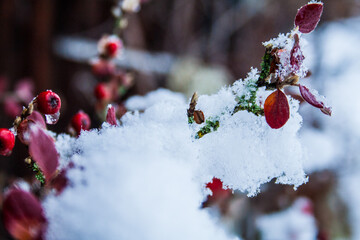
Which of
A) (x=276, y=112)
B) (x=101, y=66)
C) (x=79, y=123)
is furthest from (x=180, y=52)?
(x=276, y=112)

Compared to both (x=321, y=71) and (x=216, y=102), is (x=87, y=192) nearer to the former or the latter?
(x=216, y=102)

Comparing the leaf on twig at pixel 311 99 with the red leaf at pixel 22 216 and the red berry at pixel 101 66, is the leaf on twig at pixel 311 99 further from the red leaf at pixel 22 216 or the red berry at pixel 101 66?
the red berry at pixel 101 66

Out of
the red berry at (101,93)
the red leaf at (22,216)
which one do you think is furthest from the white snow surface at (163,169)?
the red berry at (101,93)

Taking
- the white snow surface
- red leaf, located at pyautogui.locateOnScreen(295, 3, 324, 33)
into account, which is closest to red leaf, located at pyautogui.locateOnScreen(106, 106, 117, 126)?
the white snow surface

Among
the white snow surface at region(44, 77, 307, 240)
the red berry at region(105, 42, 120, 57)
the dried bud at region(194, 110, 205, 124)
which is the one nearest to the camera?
the white snow surface at region(44, 77, 307, 240)

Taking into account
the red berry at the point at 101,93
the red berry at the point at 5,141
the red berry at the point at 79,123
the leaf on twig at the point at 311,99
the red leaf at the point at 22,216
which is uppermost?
the red berry at the point at 101,93

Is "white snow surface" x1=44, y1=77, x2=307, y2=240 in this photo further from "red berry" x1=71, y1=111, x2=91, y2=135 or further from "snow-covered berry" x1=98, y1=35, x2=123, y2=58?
"snow-covered berry" x1=98, y1=35, x2=123, y2=58
